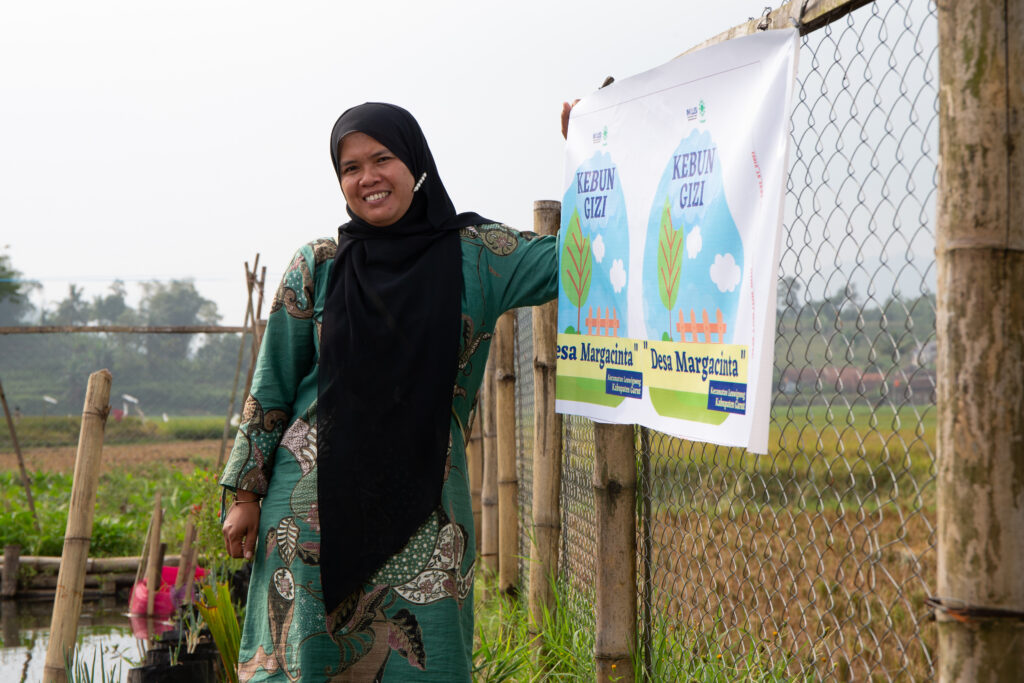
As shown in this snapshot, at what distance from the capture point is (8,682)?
3.99 m

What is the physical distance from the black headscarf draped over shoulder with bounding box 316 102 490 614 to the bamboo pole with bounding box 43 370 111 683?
99 cm

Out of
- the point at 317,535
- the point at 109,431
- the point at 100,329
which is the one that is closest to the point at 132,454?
the point at 109,431

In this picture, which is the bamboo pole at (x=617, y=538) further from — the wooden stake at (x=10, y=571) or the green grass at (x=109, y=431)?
→ the green grass at (x=109, y=431)

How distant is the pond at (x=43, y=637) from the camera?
4.18 meters

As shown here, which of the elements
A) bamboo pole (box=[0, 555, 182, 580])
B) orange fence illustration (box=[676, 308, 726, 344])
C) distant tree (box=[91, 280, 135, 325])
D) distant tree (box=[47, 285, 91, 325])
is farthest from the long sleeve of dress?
distant tree (box=[91, 280, 135, 325])

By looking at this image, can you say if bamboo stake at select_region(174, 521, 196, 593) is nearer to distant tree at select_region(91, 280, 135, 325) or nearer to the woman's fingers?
the woman's fingers

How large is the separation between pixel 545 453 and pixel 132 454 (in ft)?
46.4

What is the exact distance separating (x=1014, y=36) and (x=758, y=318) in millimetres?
573

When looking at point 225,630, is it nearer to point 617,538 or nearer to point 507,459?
point 507,459

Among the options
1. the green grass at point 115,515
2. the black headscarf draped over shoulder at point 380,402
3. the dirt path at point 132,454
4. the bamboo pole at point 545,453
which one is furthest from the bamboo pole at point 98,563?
the dirt path at point 132,454

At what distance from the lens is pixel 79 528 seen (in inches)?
103

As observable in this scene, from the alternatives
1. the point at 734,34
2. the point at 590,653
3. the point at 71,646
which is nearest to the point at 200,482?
the point at 71,646

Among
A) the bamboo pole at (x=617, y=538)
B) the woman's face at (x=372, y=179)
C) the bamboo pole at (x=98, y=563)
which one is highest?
the woman's face at (x=372, y=179)

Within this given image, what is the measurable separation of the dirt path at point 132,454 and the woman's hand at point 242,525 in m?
11.7
